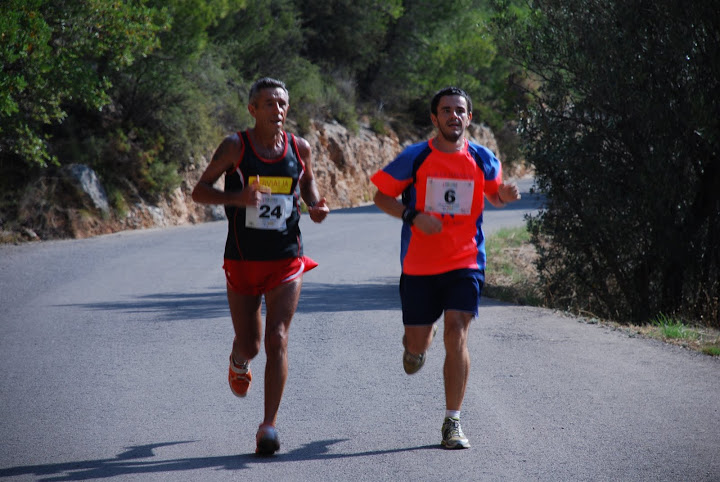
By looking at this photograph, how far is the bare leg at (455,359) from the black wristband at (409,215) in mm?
554

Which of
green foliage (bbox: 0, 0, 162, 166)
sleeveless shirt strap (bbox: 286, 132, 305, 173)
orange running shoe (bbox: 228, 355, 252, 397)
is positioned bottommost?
orange running shoe (bbox: 228, 355, 252, 397)

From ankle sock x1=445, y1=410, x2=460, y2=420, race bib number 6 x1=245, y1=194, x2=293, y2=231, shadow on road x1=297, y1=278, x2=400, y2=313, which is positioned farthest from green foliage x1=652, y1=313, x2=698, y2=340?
race bib number 6 x1=245, y1=194, x2=293, y2=231

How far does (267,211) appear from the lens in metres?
5.05

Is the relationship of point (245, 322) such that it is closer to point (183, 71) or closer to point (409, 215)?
point (409, 215)

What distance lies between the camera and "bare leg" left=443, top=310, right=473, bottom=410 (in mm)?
5109

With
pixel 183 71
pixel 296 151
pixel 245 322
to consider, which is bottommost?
pixel 245 322

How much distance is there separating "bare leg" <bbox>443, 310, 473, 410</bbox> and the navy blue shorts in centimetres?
7

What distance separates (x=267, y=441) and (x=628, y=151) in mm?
8251

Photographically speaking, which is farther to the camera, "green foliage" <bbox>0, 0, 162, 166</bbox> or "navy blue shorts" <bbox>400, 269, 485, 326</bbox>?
"green foliage" <bbox>0, 0, 162, 166</bbox>

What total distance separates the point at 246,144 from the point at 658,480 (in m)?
2.72

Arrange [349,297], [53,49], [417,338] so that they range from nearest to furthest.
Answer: [417,338]
[349,297]
[53,49]

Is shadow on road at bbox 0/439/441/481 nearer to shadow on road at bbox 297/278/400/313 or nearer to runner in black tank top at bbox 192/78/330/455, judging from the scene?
runner in black tank top at bbox 192/78/330/455

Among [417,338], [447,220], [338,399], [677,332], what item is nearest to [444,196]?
[447,220]

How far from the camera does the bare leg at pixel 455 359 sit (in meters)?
5.11
